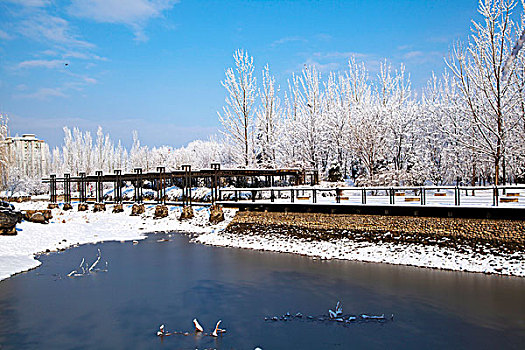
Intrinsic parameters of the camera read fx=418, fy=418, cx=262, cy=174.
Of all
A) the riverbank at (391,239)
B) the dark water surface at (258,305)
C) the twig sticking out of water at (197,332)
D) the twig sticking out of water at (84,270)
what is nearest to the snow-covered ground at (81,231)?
the twig sticking out of water at (84,270)

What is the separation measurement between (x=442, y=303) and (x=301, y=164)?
28.0 meters

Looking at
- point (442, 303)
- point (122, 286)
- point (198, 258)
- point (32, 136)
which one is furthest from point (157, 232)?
point (32, 136)

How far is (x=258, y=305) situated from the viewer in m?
9.64

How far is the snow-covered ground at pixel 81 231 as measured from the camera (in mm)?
15273

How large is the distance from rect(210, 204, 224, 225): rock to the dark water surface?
8.72 m

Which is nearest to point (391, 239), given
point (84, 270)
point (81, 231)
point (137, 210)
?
point (84, 270)

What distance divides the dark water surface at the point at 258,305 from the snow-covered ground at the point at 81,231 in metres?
2.07

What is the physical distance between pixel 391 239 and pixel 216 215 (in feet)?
35.3

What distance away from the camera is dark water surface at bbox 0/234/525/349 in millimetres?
7555

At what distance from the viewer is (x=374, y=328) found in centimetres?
804

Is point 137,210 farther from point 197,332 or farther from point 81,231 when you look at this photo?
point 197,332

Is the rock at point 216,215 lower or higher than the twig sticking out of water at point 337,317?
higher

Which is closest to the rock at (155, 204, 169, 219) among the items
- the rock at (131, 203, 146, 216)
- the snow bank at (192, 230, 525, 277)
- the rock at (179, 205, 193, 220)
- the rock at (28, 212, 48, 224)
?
the rock at (179, 205, 193, 220)

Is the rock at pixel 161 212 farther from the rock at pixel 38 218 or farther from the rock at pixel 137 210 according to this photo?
the rock at pixel 38 218
